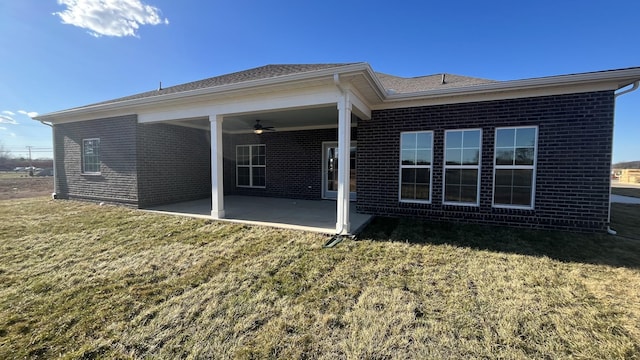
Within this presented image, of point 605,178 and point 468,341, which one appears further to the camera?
point 605,178

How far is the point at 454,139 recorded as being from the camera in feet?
19.6

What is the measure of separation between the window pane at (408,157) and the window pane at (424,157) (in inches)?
4.6

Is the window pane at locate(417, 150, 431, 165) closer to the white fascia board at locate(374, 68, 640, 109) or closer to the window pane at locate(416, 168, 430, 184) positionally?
the window pane at locate(416, 168, 430, 184)

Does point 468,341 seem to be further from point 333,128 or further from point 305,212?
point 333,128

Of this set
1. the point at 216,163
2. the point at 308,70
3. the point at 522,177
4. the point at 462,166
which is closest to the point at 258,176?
the point at 216,163

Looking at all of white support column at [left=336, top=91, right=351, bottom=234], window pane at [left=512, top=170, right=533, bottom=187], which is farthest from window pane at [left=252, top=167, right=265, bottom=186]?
window pane at [left=512, top=170, right=533, bottom=187]

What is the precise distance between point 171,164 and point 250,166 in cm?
311

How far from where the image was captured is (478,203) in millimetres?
5848

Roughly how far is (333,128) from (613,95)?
6.72 metres

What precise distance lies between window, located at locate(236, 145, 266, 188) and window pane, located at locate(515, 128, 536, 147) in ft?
27.2

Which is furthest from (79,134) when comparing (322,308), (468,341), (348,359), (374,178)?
(468,341)

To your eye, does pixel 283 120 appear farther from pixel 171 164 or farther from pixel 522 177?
pixel 522 177

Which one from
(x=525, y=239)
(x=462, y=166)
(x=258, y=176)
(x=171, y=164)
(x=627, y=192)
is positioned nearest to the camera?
(x=525, y=239)

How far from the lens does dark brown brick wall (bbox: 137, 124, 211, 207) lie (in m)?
7.83
